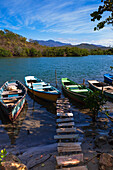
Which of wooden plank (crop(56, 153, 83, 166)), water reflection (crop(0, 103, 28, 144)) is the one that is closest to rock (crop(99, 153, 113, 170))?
wooden plank (crop(56, 153, 83, 166))

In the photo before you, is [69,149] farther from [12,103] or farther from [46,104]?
[46,104]

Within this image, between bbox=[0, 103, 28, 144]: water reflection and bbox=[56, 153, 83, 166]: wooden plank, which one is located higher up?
bbox=[56, 153, 83, 166]: wooden plank

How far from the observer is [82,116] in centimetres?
1127

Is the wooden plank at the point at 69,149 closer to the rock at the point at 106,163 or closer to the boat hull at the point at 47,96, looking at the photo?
the rock at the point at 106,163

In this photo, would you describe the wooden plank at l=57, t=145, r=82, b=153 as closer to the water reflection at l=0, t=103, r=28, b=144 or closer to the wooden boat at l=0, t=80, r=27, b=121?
the water reflection at l=0, t=103, r=28, b=144

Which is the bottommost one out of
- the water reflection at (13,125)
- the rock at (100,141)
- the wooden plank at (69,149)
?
the water reflection at (13,125)

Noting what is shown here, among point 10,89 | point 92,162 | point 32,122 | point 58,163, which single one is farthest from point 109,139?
point 10,89

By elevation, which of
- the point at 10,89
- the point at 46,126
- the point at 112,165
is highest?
the point at 10,89

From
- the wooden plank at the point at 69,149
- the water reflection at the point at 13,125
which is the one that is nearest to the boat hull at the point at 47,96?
the water reflection at the point at 13,125

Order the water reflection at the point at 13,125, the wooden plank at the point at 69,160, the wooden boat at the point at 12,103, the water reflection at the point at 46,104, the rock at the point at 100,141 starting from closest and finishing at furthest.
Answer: the wooden plank at the point at 69,160, the rock at the point at 100,141, the water reflection at the point at 13,125, the wooden boat at the point at 12,103, the water reflection at the point at 46,104

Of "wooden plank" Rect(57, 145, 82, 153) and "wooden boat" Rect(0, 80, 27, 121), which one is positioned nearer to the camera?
"wooden plank" Rect(57, 145, 82, 153)

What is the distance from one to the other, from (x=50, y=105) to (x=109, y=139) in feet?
25.7

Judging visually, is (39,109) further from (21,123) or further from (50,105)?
(21,123)

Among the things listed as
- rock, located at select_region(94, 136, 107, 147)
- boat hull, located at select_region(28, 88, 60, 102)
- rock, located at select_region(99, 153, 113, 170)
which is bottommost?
rock, located at select_region(94, 136, 107, 147)
